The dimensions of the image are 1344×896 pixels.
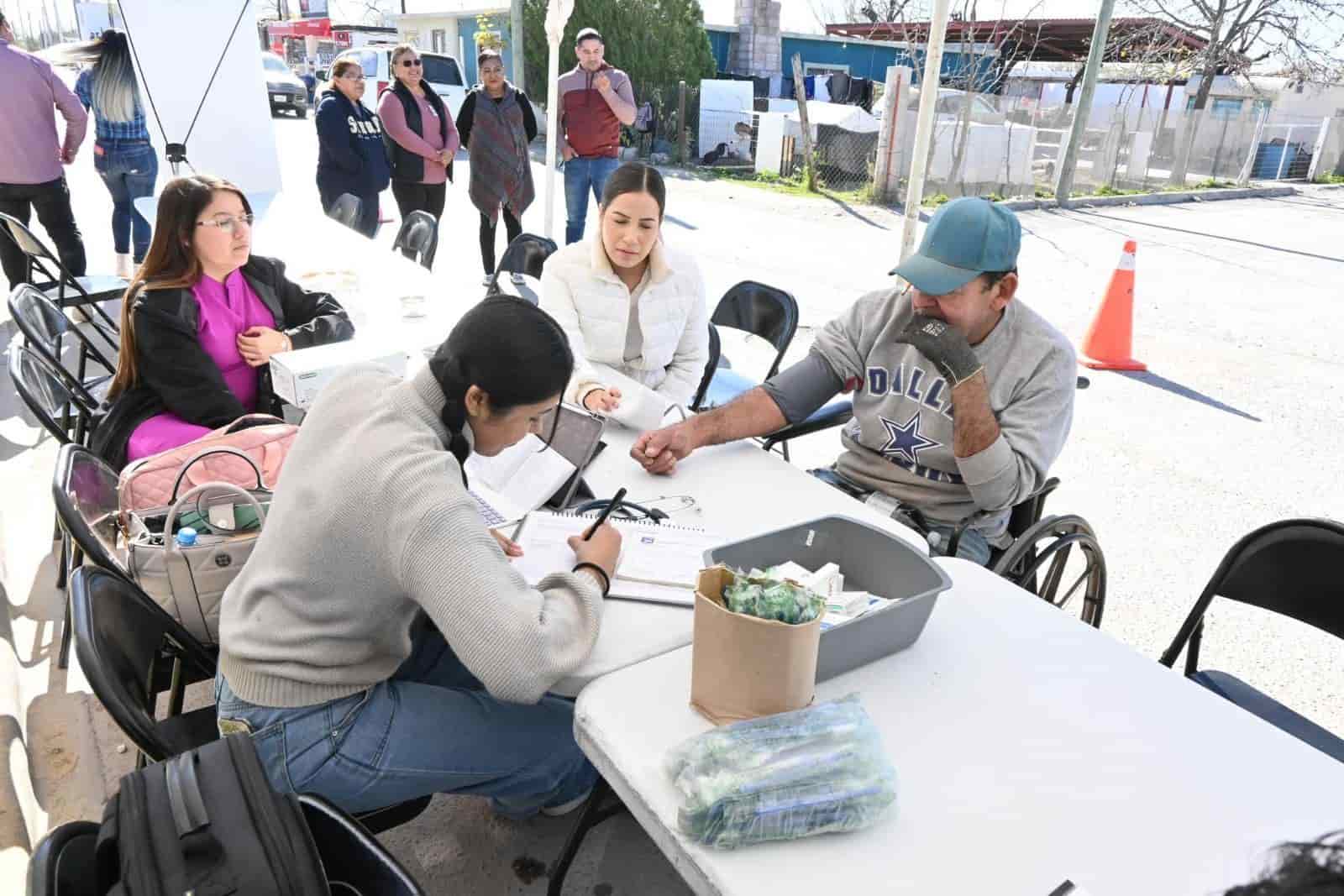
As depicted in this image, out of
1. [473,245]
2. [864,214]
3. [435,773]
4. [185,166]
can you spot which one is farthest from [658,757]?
[864,214]

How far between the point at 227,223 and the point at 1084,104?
469 inches

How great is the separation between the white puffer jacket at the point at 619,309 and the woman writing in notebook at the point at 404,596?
128 cm

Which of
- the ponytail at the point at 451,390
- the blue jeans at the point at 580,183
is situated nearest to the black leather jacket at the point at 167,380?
the ponytail at the point at 451,390

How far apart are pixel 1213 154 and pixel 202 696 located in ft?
59.8

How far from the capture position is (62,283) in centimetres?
401

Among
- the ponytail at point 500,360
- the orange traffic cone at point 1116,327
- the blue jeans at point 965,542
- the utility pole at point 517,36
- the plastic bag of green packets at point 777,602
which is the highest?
the utility pole at point 517,36

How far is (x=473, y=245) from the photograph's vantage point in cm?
769

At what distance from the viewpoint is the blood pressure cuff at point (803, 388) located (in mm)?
2430

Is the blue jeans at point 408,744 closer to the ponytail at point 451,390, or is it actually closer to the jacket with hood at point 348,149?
the ponytail at point 451,390

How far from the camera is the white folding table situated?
105 centimetres

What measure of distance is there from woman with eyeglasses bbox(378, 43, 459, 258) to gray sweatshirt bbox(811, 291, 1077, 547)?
4.28 m

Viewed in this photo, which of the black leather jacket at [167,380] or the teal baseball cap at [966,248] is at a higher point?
the teal baseball cap at [966,248]

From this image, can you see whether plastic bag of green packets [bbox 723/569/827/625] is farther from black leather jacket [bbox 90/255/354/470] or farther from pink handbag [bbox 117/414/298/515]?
black leather jacket [bbox 90/255/354/470]

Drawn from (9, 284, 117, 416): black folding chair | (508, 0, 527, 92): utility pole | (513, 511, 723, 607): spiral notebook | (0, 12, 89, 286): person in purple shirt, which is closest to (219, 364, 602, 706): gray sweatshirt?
(513, 511, 723, 607): spiral notebook
